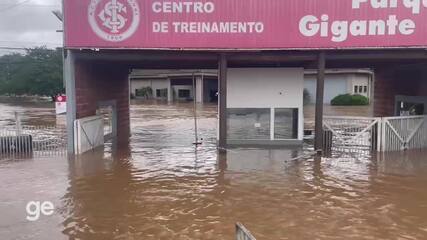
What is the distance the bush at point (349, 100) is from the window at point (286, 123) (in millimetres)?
36692

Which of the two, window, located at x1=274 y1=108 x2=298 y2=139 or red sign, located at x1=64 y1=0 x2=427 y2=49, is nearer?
red sign, located at x1=64 y1=0 x2=427 y2=49

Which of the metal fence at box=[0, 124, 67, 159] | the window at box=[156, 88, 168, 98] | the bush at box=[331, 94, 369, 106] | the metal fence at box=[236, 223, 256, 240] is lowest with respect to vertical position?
the metal fence at box=[0, 124, 67, 159]

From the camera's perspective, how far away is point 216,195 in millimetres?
10758

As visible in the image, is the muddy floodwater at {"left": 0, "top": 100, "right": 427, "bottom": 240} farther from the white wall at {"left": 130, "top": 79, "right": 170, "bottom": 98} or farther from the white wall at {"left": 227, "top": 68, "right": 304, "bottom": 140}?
the white wall at {"left": 130, "top": 79, "right": 170, "bottom": 98}

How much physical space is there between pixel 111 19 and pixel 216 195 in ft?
29.3

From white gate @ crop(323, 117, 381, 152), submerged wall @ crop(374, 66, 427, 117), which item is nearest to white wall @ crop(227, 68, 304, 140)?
white gate @ crop(323, 117, 381, 152)

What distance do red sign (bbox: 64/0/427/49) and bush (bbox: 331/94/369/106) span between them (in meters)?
39.1

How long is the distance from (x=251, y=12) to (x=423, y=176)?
8290mm

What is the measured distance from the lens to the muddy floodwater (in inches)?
326

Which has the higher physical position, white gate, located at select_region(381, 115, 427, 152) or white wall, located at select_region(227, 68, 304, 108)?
white wall, located at select_region(227, 68, 304, 108)

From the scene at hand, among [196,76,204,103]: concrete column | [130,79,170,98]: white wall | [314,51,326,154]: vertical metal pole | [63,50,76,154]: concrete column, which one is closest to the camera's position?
[314,51,326,154]: vertical metal pole

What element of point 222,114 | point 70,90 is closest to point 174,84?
point 222,114

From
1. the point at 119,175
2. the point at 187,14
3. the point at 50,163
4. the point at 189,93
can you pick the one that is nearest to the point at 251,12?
the point at 187,14

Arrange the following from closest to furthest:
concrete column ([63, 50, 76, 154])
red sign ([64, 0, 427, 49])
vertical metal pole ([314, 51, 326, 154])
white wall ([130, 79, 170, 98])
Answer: red sign ([64, 0, 427, 49]) < vertical metal pole ([314, 51, 326, 154]) < concrete column ([63, 50, 76, 154]) < white wall ([130, 79, 170, 98])
